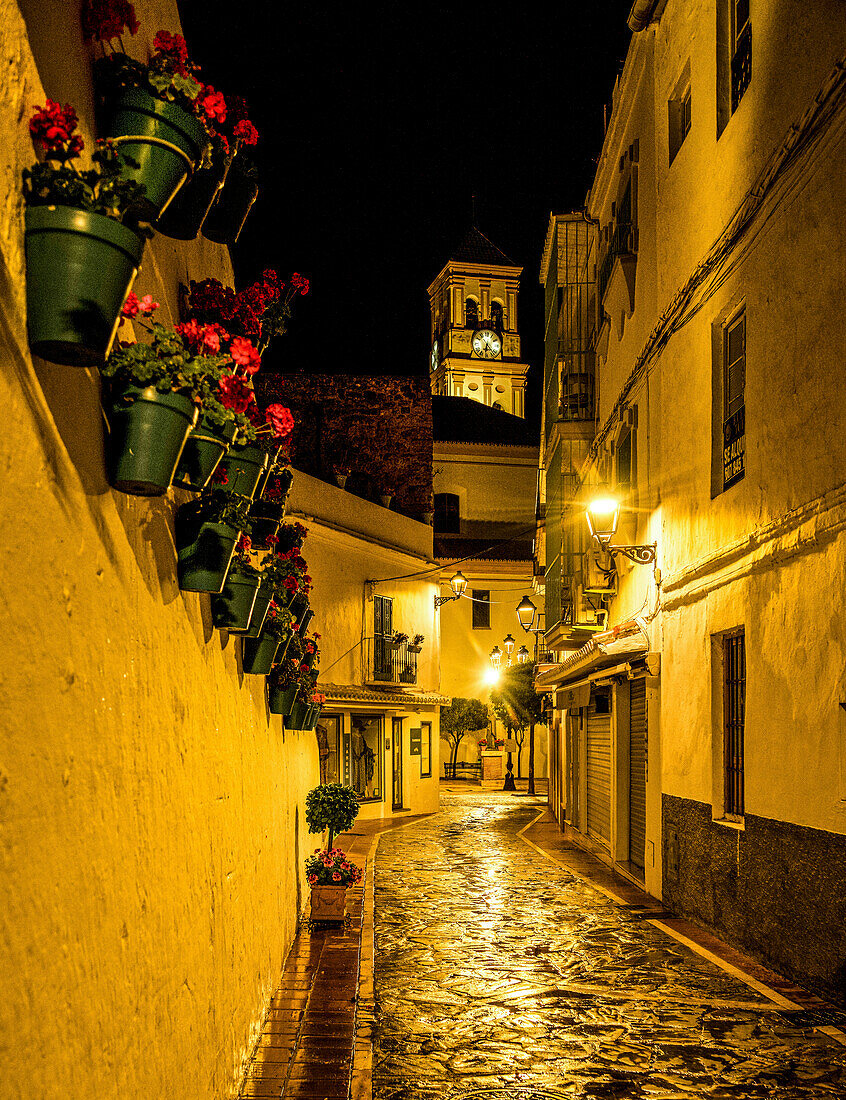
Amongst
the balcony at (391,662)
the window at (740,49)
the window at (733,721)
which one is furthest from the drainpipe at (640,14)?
the balcony at (391,662)

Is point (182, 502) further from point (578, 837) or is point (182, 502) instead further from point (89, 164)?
point (578, 837)

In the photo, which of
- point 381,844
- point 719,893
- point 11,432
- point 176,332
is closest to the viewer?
point 11,432

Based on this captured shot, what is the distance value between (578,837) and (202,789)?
57.6 ft

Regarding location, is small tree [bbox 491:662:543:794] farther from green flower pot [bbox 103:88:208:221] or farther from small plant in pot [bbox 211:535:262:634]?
green flower pot [bbox 103:88:208:221]

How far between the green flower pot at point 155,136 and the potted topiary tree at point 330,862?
29.8 ft

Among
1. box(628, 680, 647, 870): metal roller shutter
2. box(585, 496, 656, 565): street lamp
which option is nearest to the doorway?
box(628, 680, 647, 870): metal roller shutter

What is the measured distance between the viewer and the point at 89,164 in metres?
3.12

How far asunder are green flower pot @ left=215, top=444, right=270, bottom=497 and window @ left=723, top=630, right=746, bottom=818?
6.52 metres

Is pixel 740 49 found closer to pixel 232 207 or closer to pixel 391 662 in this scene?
pixel 232 207

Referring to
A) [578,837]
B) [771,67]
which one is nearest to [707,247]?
[771,67]

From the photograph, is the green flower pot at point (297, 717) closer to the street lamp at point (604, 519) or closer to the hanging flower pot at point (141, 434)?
the street lamp at point (604, 519)

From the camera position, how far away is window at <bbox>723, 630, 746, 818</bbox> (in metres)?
10.2

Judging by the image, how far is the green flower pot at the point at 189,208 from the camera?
157 inches

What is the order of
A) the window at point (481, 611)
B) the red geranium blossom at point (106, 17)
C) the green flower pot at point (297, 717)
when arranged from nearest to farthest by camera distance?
the red geranium blossom at point (106, 17) < the green flower pot at point (297, 717) < the window at point (481, 611)
